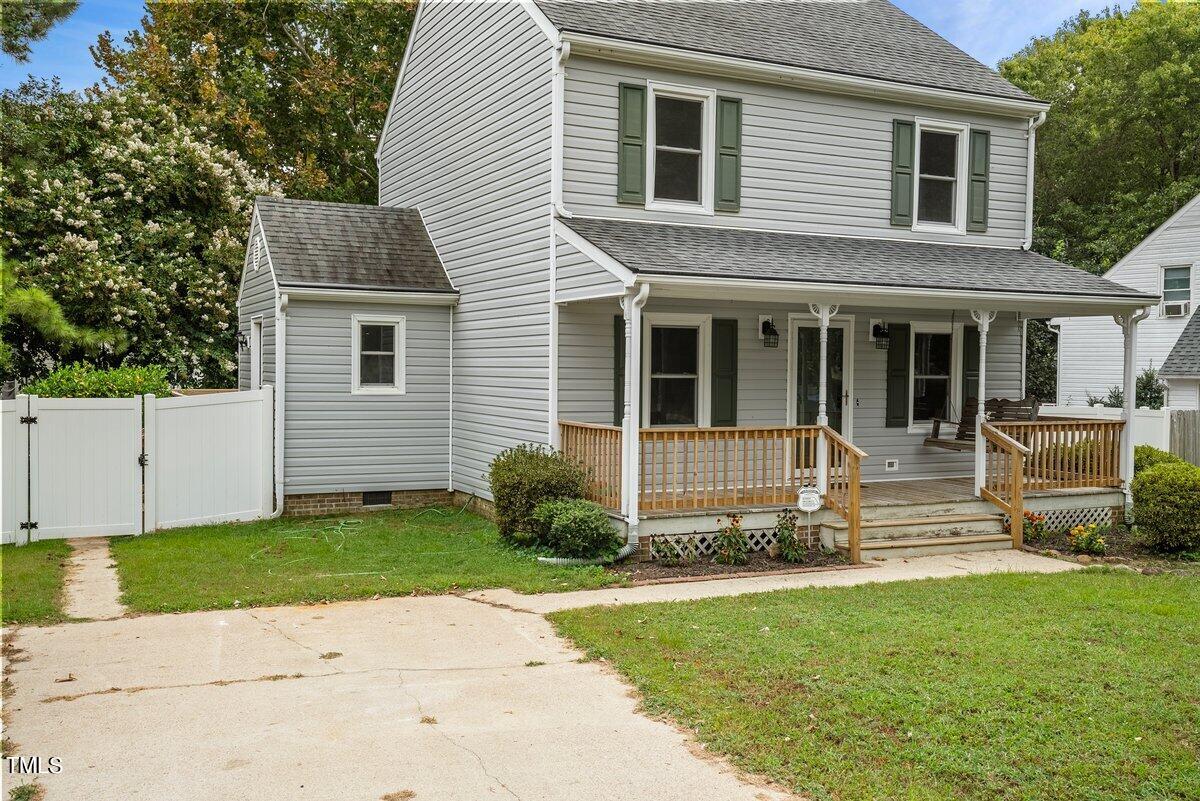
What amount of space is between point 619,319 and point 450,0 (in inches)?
253

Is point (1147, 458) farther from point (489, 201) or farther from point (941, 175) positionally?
point (489, 201)

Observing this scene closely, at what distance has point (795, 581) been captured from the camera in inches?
397

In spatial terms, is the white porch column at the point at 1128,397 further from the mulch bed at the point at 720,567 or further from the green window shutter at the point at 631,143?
the green window shutter at the point at 631,143

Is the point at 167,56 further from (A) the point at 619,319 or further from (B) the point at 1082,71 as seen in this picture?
(B) the point at 1082,71

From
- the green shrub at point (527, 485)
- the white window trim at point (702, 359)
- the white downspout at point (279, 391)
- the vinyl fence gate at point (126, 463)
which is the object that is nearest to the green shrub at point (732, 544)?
the green shrub at point (527, 485)

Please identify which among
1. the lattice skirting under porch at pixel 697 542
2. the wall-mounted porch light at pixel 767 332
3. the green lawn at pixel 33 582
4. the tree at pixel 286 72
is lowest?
the green lawn at pixel 33 582

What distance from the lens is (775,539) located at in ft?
37.9

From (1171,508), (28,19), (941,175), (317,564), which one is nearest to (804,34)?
(941,175)

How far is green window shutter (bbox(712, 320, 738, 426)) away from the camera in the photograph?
1290 centimetres

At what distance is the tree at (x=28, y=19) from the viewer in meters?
9.11

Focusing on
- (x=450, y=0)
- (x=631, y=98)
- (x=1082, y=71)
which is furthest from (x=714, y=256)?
(x=1082, y=71)

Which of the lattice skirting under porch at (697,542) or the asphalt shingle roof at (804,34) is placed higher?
the asphalt shingle roof at (804,34)

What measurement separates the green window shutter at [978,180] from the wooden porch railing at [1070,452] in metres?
3.34

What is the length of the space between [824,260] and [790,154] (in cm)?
198
